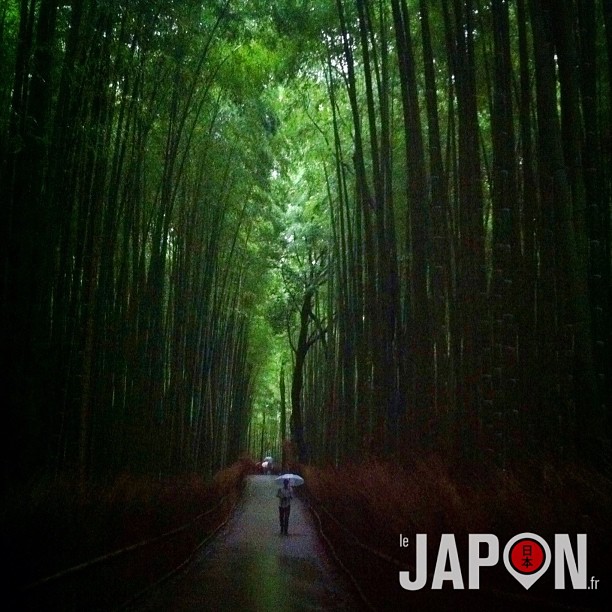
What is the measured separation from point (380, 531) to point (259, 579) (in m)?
1.88

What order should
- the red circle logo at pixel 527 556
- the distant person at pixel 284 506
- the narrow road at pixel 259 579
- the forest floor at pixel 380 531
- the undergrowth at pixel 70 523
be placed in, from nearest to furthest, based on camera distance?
the forest floor at pixel 380 531
the red circle logo at pixel 527 556
the undergrowth at pixel 70 523
the narrow road at pixel 259 579
the distant person at pixel 284 506

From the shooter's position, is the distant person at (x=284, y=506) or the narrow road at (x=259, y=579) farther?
the distant person at (x=284, y=506)

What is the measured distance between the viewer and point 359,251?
752 cm

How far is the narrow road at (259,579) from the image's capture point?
5.01m

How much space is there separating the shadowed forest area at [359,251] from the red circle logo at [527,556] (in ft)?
0.19

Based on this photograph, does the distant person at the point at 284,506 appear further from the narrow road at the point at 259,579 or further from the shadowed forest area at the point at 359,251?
the shadowed forest area at the point at 359,251

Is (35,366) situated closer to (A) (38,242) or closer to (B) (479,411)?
(A) (38,242)

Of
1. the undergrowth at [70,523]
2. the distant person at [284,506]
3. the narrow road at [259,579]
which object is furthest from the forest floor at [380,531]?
the distant person at [284,506]

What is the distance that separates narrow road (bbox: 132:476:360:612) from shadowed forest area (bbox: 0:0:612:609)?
1.60 ft

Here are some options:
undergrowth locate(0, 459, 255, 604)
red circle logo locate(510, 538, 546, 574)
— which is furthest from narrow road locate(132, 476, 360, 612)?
red circle logo locate(510, 538, 546, 574)

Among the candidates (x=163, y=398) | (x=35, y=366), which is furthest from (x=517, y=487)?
(x=163, y=398)

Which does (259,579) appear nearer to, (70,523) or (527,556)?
(70,523)

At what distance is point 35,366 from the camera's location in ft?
13.5

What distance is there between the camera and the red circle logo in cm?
243
